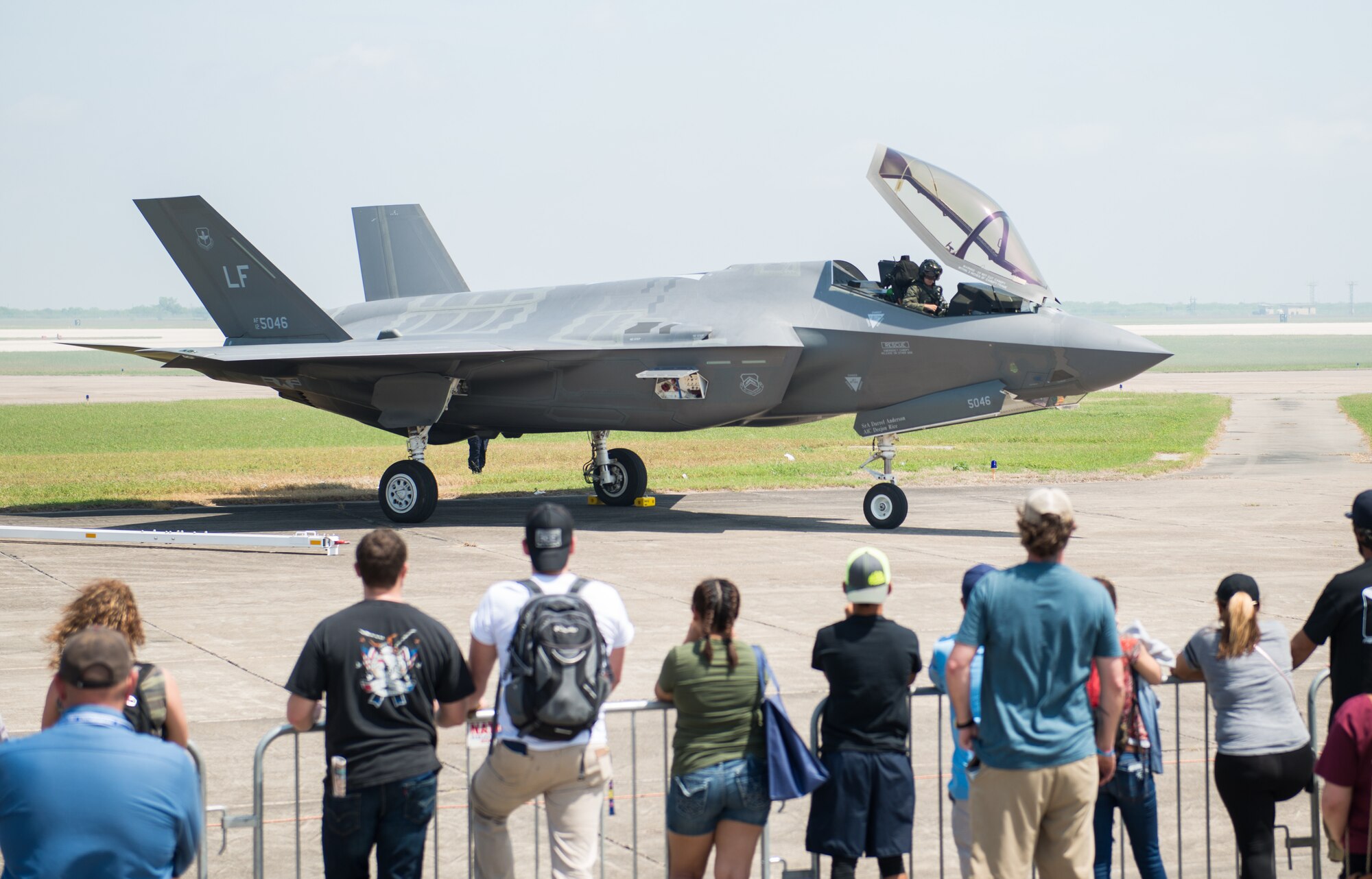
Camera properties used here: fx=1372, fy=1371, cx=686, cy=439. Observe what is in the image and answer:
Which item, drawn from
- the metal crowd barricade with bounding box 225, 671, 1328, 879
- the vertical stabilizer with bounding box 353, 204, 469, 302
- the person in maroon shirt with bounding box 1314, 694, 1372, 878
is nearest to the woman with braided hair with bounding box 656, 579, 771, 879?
the metal crowd barricade with bounding box 225, 671, 1328, 879

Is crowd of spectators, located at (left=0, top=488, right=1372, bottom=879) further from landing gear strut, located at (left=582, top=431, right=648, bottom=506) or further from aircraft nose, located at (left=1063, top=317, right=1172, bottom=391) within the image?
landing gear strut, located at (left=582, top=431, right=648, bottom=506)

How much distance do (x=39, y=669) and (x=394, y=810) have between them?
6952 mm

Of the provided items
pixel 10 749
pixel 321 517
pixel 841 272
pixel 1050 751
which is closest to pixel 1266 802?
pixel 1050 751

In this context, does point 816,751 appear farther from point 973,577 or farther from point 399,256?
point 399,256

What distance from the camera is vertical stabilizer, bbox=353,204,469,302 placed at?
2614cm

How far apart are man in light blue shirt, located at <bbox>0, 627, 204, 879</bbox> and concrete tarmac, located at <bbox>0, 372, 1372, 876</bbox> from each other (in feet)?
8.12

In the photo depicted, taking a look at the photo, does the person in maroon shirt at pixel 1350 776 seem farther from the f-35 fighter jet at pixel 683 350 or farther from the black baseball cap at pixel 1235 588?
the f-35 fighter jet at pixel 683 350

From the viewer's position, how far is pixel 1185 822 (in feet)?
24.8

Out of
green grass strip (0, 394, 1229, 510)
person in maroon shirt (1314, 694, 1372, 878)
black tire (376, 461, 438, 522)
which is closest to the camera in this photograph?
person in maroon shirt (1314, 694, 1372, 878)

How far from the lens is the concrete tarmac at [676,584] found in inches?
300

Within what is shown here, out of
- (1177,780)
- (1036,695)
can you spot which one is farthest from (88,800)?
(1177,780)

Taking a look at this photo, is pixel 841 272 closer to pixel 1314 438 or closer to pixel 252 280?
pixel 252 280

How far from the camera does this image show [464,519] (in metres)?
20.4

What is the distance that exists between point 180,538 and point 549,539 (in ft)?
42.5
